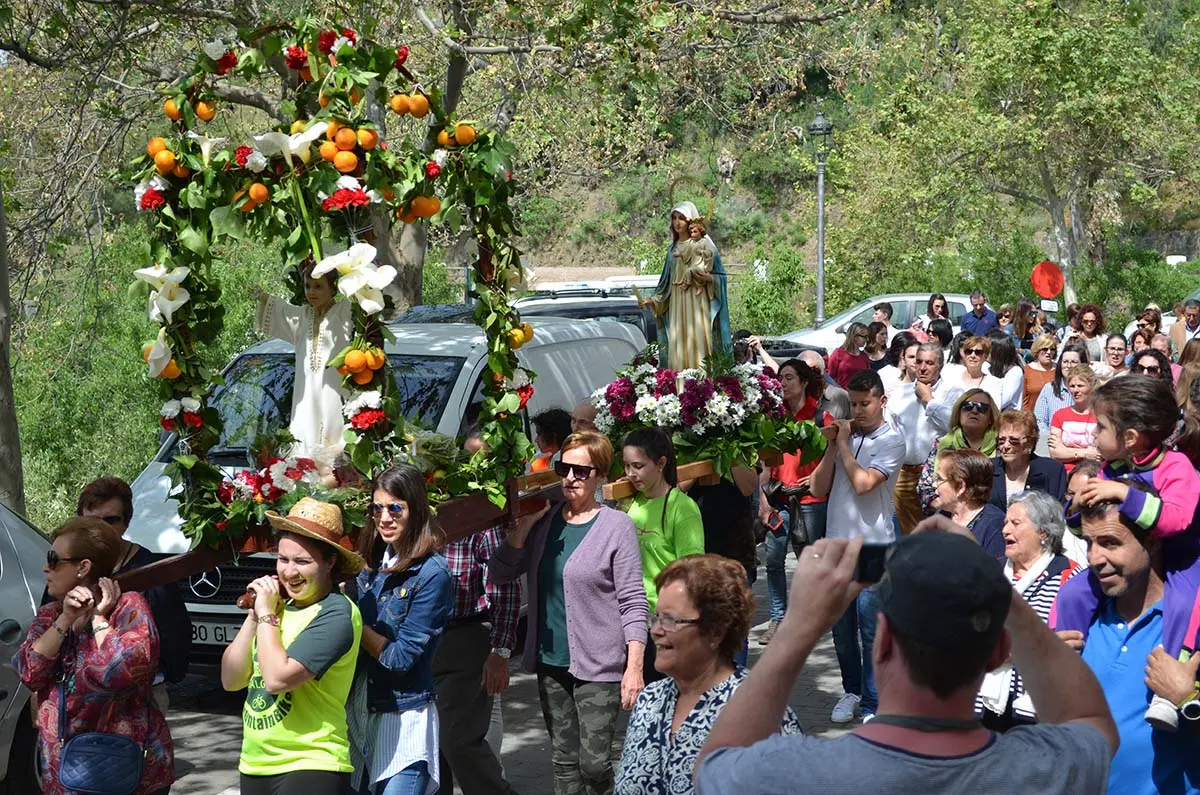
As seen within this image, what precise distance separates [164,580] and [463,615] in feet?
4.87

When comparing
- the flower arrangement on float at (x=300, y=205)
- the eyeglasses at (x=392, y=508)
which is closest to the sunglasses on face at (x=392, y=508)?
the eyeglasses at (x=392, y=508)

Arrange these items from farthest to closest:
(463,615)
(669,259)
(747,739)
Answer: (669,259)
(463,615)
(747,739)

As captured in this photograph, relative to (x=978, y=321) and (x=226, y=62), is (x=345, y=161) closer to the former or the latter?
(x=226, y=62)

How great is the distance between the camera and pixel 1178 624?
422 cm

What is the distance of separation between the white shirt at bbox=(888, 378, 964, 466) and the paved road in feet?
5.18

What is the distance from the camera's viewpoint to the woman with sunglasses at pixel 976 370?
1130 cm

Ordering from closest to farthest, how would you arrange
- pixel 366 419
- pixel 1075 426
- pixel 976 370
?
pixel 366 419, pixel 1075 426, pixel 976 370

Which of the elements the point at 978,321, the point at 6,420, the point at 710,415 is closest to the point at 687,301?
the point at 710,415

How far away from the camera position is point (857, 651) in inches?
337

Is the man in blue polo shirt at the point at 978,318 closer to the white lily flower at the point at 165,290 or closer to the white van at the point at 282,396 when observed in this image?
the white van at the point at 282,396

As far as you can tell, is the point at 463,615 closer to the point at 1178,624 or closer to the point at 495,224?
the point at 495,224

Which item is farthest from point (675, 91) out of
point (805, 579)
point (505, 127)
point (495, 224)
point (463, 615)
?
point (805, 579)

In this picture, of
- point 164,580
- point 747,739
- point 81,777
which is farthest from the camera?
point 164,580

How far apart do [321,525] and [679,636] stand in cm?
157
